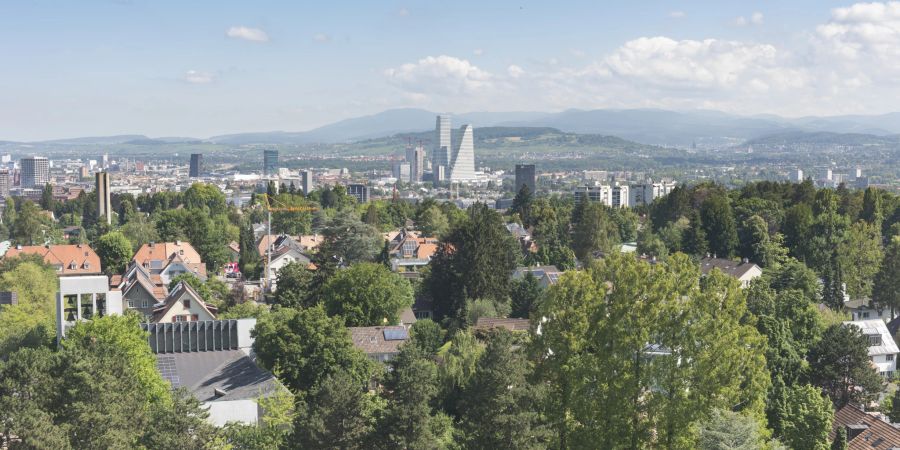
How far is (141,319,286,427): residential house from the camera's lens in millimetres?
23391

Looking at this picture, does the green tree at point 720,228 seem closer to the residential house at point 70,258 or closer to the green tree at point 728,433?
the residential house at point 70,258

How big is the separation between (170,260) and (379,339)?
22.7 metres

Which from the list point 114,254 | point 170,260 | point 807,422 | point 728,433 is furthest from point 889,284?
point 114,254

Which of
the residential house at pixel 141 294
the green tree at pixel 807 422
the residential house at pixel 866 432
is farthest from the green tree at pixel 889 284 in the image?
the residential house at pixel 141 294

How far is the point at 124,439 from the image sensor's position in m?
18.0

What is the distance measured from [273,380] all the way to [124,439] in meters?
6.37

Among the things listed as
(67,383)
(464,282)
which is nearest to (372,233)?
(464,282)

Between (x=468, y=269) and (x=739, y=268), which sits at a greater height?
(x=468, y=269)

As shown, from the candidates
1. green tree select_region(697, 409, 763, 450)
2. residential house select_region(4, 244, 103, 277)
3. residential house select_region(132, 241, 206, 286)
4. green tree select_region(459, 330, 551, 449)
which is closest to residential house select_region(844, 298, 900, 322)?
green tree select_region(697, 409, 763, 450)

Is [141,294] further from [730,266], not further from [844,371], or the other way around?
[844,371]

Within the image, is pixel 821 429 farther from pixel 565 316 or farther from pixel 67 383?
pixel 67 383

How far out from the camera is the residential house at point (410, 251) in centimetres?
5531

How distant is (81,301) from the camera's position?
28328mm

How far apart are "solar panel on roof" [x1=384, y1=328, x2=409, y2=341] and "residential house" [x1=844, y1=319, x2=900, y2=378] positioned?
53.4ft
